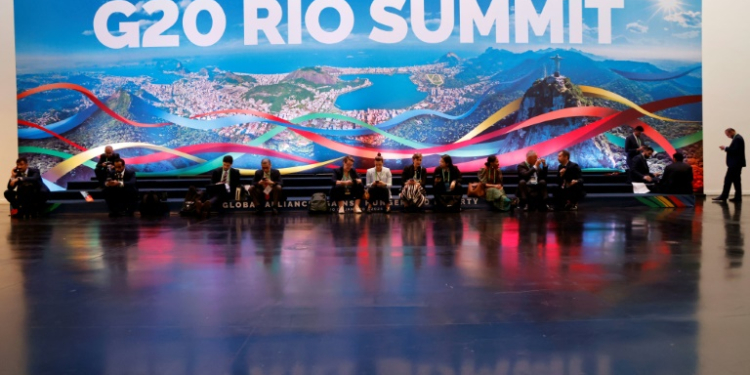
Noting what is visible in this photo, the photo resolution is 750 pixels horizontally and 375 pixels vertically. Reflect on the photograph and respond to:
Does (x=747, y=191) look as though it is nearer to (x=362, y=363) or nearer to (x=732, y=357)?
(x=732, y=357)

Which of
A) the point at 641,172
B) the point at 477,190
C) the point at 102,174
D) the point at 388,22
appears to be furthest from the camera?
the point at 388,22

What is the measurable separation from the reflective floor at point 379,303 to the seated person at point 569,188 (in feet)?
9.60

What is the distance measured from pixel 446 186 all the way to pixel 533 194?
53.5 inches

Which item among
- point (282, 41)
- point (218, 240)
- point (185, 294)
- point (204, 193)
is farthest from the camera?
point (282, 41)

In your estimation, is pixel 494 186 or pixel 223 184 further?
pixel 223 184

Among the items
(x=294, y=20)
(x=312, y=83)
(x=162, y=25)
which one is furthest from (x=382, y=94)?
(x=162, y=25)

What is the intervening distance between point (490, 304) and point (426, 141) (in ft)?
29.4

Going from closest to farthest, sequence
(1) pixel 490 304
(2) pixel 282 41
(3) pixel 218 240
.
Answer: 1. (1) pixel 490 304
2. (3) pixel 218 240
3. (2) pixel 282 41

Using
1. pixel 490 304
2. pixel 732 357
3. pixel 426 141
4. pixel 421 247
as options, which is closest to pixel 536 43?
pixel 426 141

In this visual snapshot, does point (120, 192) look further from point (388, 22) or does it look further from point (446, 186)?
point (388, 22)

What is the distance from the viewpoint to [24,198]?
10148 mm

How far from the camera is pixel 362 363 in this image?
288 cm

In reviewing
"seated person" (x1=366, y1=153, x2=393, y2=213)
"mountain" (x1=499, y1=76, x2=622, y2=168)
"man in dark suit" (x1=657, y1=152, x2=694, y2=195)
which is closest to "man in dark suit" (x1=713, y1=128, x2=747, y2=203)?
"man in dark suit" (x1=657, y1=152, x2=694, y2=195)

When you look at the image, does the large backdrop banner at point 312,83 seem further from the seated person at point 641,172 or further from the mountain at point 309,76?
the seated person at point 641,172
